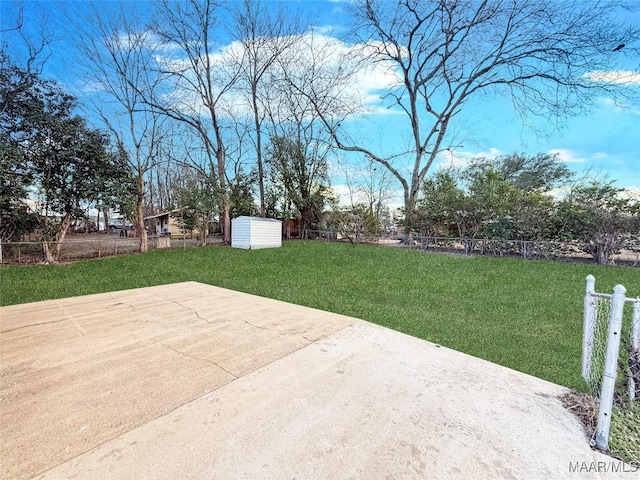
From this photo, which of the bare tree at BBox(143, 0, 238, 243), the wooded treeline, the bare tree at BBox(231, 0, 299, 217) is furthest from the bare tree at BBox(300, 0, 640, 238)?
the bare tree at BBox(143, 0, 238, 243)

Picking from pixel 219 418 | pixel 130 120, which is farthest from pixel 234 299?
pixel 130 120

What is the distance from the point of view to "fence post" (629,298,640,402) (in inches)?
67.7

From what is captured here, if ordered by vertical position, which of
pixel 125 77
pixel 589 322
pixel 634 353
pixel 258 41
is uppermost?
pixel 258 41

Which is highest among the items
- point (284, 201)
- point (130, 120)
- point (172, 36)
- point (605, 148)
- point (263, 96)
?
point (172, 36)

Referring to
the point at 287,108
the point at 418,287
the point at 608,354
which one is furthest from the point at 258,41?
the point at 608,354

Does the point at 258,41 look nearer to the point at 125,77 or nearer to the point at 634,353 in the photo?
the point at 125,77

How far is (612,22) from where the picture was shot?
893 centimetres

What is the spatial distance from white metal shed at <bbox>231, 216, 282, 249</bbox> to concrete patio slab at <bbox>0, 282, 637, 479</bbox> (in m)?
7.75

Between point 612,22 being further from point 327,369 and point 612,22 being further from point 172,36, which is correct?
point 172,36

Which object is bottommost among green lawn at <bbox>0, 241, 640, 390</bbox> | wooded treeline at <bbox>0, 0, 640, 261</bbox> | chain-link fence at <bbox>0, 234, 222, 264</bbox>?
green lawn at <bbox>0, 241, 640, 390</bbox>

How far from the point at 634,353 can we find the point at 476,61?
14913 mm

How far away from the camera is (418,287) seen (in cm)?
544

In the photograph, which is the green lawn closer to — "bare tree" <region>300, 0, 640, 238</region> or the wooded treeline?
the wooded treeline

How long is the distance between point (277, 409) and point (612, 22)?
14.3 meters
